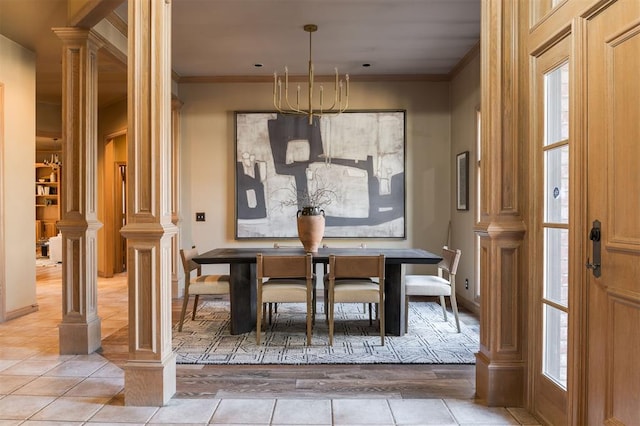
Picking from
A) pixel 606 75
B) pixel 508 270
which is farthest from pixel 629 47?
pixel 508 270

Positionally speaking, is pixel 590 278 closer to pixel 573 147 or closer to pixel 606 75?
pixel 573 147

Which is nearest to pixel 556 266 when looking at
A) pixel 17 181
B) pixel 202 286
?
pixel 202 286

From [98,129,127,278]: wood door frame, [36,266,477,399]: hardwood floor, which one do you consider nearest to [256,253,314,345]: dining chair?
[36,266,477,399]: hardwood floor

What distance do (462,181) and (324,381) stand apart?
3444mm

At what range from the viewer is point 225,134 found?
636cm

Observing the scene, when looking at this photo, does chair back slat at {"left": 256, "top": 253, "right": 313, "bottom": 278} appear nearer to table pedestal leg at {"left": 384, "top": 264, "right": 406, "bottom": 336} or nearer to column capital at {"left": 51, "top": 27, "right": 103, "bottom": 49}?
table pedestal leg at {"left": 384, "top": 264, "right": 406, "bottom": 336}

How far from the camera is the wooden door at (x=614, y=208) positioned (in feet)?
5.79

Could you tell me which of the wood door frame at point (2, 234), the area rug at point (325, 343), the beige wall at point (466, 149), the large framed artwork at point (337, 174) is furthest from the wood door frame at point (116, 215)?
the beige wall at point (466, 149)

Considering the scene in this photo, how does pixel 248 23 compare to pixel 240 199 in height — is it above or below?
above

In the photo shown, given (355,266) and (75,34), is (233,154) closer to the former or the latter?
(75,34)

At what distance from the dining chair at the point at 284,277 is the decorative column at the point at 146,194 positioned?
119 centimetres

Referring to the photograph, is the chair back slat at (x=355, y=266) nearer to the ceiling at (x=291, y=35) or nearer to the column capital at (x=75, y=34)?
the ceiling at (x=291, y=35)

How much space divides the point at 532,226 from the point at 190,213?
4.81m

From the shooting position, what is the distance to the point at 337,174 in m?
6.27
